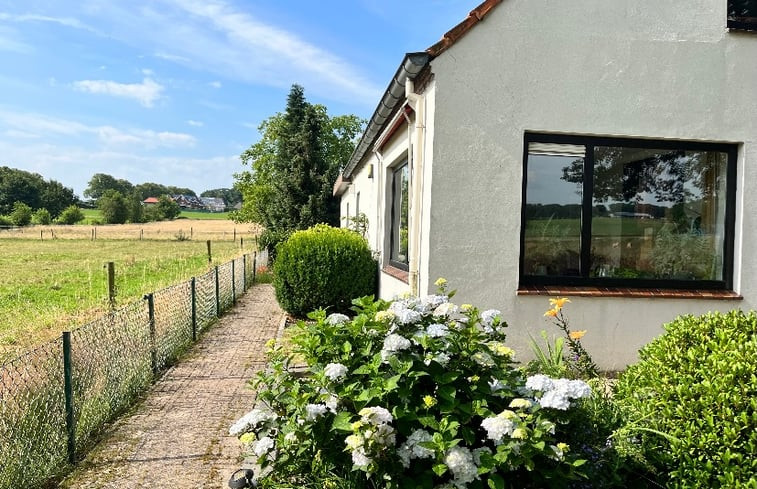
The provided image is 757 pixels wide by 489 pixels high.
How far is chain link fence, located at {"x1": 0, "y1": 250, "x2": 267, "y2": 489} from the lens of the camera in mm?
3268

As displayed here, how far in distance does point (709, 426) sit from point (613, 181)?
12.5 ft

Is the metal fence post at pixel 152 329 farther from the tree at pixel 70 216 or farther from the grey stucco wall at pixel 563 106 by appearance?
the tree at pixel 70 216

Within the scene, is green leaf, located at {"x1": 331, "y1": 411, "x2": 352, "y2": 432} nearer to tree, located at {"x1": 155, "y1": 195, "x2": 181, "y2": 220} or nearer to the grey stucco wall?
the grey stucco wall

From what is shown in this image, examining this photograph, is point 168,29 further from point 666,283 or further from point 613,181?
point 666,283

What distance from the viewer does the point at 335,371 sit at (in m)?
2.47

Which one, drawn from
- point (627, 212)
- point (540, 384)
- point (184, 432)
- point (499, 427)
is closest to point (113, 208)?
point (184, 432)

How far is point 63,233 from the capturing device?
49.3 m

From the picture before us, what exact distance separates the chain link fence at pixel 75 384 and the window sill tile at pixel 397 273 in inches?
118

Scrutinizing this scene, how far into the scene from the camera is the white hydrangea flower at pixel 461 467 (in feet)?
7.13

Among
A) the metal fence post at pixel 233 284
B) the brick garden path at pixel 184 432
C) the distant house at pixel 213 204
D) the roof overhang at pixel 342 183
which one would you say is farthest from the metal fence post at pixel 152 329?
the distant house at pixel 213 204

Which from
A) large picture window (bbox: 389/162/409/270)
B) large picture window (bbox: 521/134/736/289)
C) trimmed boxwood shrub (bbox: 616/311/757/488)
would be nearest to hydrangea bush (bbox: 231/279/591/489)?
trimmed boxwood shrub (bbox: 616/311/757/488)

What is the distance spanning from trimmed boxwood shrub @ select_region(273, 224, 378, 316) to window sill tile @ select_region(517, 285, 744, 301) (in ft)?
12.0

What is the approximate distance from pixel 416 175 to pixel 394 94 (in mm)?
1275

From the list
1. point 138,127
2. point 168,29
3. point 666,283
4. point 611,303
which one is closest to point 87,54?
point 168,29
